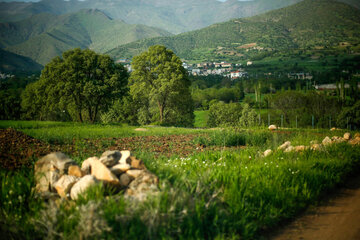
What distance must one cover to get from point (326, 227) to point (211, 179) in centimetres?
209

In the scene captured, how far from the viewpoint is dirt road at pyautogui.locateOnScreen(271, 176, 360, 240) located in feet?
13.0

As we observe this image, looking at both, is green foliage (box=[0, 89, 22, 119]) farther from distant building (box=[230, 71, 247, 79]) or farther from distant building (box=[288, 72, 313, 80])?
distant building (box=[230, 71, 247, 79])

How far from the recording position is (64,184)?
14.1 feet

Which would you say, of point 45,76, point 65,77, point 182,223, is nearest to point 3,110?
point 45,76

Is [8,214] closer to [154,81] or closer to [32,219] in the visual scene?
[32,219]

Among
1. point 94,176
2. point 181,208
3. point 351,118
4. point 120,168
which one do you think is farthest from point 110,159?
point 351,118

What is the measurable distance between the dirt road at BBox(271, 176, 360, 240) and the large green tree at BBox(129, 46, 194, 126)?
2968 cm

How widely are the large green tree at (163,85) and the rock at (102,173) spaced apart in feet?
97.0

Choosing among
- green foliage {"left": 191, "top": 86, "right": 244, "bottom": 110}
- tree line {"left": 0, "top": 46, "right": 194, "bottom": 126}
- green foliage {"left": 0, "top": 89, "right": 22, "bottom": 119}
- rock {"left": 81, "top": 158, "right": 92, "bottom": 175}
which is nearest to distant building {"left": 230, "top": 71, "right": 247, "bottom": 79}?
green foliage {"left": 191, "top": 86, "right": 244, "bottom": 110}

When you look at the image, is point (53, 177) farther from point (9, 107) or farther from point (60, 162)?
point (9, 107)

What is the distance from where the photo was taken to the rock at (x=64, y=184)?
4246 mm

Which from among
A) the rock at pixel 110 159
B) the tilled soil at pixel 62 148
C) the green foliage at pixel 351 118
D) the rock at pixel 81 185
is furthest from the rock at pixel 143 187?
the green foliage at pixel 351 118

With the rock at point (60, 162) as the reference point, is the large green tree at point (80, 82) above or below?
above

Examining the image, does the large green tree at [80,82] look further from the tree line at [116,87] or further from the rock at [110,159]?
the rock at [110,159]
